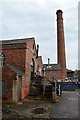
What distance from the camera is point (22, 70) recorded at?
22203 mm

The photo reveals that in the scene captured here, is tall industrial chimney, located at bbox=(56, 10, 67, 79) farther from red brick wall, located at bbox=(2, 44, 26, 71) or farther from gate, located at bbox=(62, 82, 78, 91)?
red brick wall, located at bbox=(2, 44, 26, 71)

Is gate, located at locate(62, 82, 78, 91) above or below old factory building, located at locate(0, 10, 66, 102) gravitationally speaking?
below

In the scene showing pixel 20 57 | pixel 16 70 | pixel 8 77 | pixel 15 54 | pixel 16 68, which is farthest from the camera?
pixel 15 54

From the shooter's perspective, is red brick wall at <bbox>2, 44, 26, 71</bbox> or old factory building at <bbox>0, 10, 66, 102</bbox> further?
red brick wall at <bbox>2, 44, 26, 71</bbox>

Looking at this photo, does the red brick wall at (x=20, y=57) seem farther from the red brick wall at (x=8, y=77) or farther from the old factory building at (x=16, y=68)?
the red brick wall at (x=8, y=77)

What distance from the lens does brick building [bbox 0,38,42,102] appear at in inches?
738

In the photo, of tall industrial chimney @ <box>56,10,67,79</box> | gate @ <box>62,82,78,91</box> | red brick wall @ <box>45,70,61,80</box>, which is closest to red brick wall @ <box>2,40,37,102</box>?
gate @ <box>62,82,78,91</box>

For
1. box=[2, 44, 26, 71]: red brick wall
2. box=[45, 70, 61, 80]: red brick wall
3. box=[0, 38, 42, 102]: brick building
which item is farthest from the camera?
box=[45, 70, 61, 80]: red brick wall

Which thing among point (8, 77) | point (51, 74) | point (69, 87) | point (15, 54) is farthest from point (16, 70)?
point (51, 74)

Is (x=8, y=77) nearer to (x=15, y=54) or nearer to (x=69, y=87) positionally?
(x=15, y=54)

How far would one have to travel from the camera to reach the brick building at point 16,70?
18.7 metres

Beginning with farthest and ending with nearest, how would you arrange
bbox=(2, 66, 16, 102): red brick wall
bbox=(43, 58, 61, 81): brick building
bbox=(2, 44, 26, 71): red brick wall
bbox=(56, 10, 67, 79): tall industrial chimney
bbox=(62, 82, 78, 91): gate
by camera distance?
bbox=(43, 58, 61, 81): brick building
bbox=(56, 10, 67, 79): tall industrial chimney
bbox=(62, 82, 78, 91): gate
bbox=(2, 44, 26, 71): red brick wall
bbox=(2, 66, 16, 102): red brick wall

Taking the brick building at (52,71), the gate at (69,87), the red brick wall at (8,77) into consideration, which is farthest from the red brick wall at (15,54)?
the brick building at (52,71)

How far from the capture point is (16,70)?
20422 millimetres
